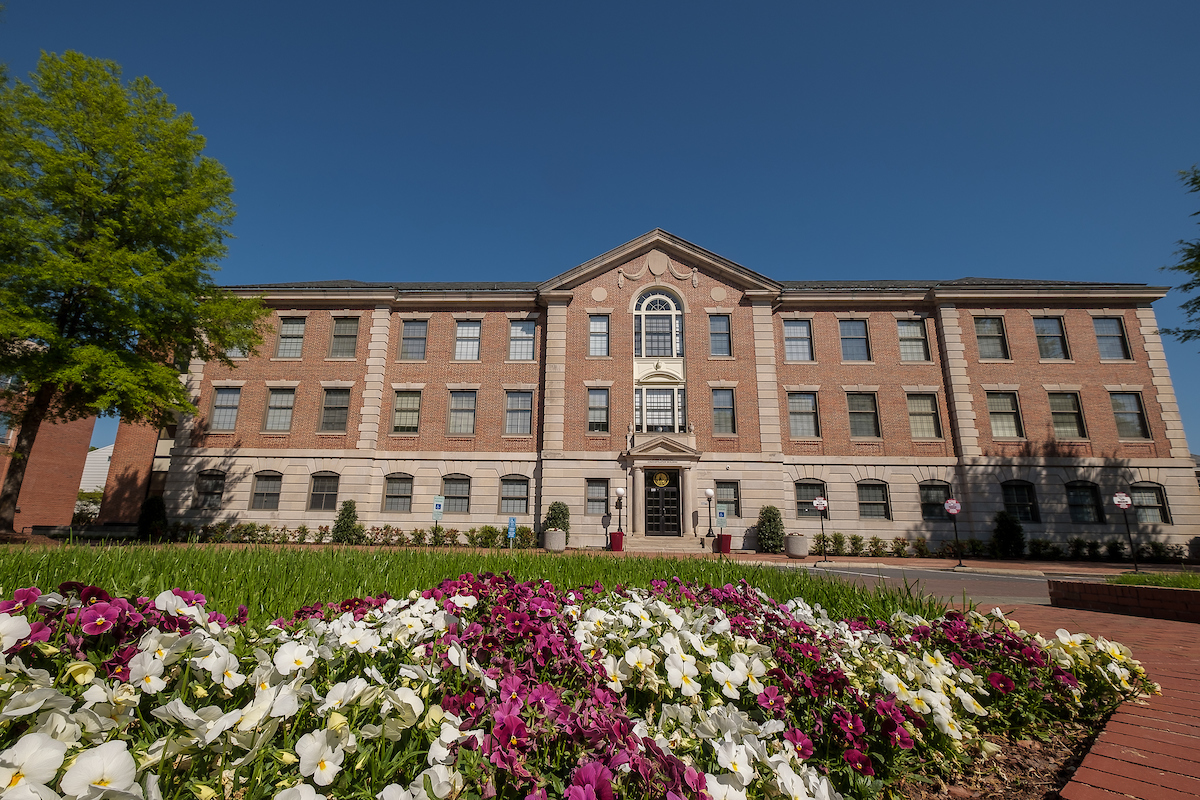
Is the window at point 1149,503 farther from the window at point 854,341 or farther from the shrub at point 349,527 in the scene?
the shrub at point 349,527

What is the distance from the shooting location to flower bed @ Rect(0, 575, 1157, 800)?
66.1 inches

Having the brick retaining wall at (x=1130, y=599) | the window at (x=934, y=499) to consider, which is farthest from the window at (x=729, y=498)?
the brick retaining wall at (x=1130, y=599)

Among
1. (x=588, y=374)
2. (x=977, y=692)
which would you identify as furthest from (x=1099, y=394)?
(x=977, y=692)

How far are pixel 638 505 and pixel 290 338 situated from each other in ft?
59.8

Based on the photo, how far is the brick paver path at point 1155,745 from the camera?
263cm

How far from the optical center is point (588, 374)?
23.7m

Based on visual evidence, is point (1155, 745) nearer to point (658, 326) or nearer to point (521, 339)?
point (658, 326)

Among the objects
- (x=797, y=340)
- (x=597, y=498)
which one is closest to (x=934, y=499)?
(x=797, y=340)

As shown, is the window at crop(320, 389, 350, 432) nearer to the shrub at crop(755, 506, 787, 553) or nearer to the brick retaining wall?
the shrub at crop(755, 506, 787, 553)

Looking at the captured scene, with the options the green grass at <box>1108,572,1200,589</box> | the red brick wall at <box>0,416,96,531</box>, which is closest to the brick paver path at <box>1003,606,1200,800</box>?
the green grass at <box>1108,572,1200,589</box>

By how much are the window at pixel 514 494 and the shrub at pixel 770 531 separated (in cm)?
973

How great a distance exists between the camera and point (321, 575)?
5.59 m

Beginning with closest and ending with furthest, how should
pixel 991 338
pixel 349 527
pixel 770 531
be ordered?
pixel 770 531
pixel 349 527
pixel 991 338

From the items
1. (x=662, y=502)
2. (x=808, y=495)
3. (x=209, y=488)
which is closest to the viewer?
(x=662, y=502)
